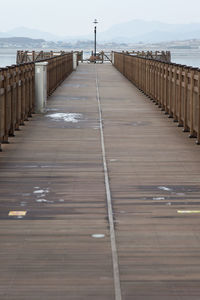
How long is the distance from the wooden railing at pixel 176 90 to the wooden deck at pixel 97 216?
0.57m

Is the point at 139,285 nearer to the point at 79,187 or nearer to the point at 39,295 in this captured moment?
the point at 39,295

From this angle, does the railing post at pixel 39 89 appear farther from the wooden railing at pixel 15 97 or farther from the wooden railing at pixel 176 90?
the wooden railing at pixel 176 90

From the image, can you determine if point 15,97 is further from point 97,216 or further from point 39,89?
point 97,216

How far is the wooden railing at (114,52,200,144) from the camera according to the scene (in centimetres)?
1168

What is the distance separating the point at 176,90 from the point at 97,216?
26.9 ft

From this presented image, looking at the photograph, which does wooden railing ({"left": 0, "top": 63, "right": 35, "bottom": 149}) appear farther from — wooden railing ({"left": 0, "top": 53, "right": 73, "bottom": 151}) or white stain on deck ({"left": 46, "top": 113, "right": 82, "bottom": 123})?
white stain on deck ({"left": 46, "top": 113, "right": 82, "bottom": 123})

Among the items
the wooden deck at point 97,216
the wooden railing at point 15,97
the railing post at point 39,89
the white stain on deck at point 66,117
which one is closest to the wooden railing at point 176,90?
the wooden deck at point 97,216

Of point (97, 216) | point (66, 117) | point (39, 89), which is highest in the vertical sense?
point (39, 89)

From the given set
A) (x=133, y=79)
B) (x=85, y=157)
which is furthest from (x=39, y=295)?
(x=133, y=79)

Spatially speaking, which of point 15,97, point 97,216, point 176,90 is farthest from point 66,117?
point 97,216

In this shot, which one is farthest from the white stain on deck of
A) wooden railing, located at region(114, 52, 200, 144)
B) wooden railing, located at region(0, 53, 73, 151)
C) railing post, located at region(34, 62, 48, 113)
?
wooden railing, located at region(114, 52, 200, 144)

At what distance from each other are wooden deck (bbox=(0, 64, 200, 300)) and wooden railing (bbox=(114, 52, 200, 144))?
572 mm

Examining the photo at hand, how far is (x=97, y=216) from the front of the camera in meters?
6.36

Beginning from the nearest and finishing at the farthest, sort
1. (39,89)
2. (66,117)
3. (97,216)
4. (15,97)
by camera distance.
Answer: (97,216)
(15,97)
(66,117)
(39,89)
